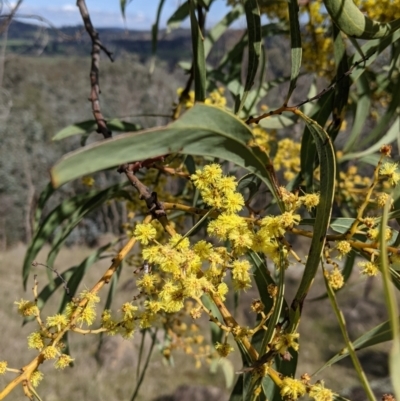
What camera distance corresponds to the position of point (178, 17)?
1.26m

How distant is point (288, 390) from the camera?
421 mm

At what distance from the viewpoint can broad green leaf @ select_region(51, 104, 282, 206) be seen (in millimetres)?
300

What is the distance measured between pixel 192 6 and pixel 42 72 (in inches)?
438

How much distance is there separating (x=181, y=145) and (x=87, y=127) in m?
0.77

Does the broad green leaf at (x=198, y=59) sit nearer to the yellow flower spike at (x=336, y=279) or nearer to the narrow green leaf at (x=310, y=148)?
the narrow green leaf at (x=310, y=148)

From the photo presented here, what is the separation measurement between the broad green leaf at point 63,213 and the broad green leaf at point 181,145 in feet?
1.91

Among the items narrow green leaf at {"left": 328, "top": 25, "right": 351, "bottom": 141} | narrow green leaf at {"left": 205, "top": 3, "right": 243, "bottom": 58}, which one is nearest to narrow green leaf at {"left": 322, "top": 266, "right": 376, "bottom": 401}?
narrow green leaf at {"left": 328, "top": 25, "right": 351, "bottom": 141}

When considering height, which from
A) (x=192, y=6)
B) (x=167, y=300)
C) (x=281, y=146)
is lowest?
(x=167, y=300)

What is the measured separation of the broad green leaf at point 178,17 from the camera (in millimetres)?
1238

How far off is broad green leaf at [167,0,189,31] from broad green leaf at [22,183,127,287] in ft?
1.68

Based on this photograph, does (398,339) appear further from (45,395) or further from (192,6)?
(45,395)

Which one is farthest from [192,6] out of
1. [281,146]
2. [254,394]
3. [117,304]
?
[117,304]

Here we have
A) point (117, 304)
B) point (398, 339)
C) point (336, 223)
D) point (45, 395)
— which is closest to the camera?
point (398, 339)

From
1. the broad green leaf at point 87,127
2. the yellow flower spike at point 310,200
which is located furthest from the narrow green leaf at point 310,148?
the broad green leaf at point 87,127
